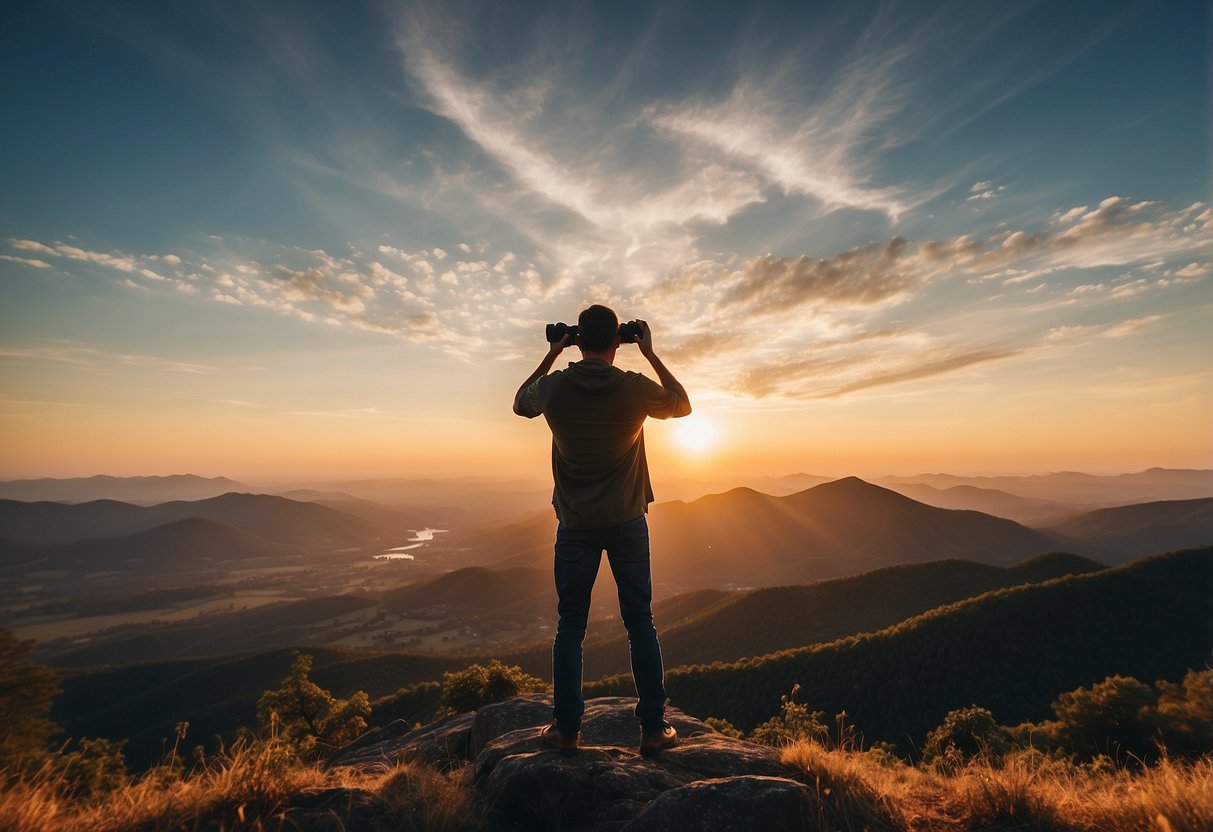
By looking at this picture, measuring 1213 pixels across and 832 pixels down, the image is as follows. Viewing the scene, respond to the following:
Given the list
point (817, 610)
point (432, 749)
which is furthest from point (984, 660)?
point (432, 749)

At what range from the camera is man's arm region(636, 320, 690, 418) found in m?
4.68

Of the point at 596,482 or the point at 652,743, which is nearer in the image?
the point at 596,482

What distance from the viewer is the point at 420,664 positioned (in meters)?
77.0

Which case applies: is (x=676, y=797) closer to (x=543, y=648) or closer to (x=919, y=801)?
(x=919, y=801)

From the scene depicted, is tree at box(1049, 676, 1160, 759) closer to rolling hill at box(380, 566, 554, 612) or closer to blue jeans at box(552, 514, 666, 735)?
blue jeans at box(552, 514, 666, 735)

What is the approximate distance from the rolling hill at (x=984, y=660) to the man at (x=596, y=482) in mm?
35825

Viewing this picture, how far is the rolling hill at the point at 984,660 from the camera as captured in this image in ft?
110

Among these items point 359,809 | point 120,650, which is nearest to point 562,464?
point 359,809

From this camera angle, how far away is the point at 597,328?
4543 millimetres

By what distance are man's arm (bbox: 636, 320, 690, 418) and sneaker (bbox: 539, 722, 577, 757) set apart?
3.38 meters

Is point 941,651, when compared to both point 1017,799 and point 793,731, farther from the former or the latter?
point 1017,799

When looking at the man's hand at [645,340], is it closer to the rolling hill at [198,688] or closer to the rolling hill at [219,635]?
the rolling hill at [198,688]

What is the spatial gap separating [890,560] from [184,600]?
26325 cm

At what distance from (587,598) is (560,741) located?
4.91ft
